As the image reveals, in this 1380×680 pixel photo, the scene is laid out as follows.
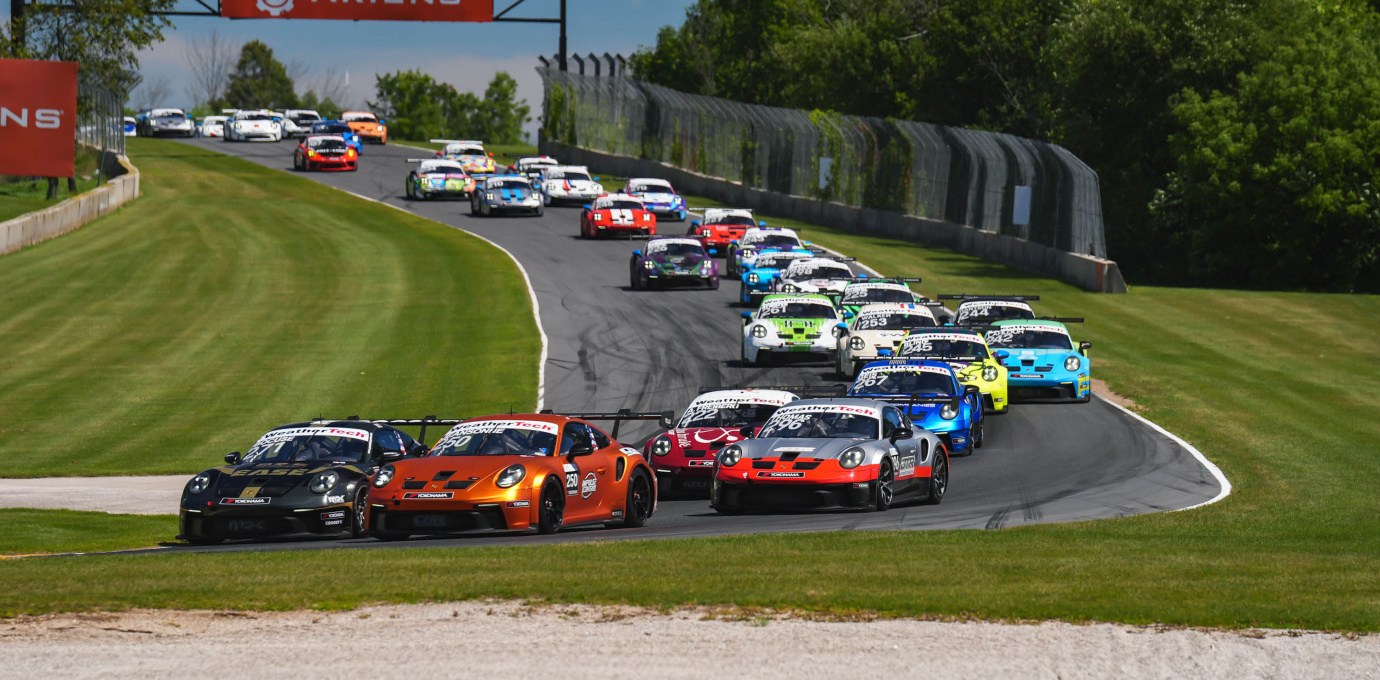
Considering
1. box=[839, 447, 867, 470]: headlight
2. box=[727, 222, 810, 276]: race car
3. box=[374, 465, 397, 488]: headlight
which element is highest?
box=[727, 222, 810, 276]: race car

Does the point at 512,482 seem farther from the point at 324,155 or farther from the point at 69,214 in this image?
the point at 324,155

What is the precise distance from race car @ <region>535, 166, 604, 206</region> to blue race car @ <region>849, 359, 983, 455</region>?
3803cm

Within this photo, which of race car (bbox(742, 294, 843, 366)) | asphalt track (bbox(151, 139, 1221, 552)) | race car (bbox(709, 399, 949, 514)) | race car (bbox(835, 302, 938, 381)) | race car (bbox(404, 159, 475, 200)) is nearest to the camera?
asphalt track (bbox(151, 139, 1221, 552))

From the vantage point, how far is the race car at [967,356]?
82.6 feet

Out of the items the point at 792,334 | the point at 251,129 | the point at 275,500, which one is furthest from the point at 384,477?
the point at 251,129

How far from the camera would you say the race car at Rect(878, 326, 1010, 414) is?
25.2 meters

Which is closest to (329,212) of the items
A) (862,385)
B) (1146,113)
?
(1146,113)

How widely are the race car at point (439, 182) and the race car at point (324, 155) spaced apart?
422 inches

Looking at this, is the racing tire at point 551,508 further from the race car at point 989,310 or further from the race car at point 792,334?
the race car at point 989,310

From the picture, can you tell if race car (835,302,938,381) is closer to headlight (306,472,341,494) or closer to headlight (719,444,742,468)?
headlight (719,444,742,468)

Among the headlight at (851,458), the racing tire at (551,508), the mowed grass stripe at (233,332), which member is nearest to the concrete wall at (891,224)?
the mowed grass stripe at (233,332)

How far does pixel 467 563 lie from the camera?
39.8 feet

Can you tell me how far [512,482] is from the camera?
48.0ft

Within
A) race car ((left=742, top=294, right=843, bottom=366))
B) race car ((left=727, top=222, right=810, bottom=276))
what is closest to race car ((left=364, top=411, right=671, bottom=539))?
race car ((left=742, top=294, right=843, bottom=366))
